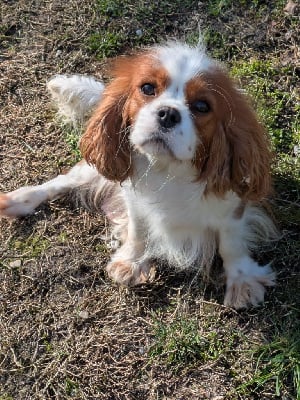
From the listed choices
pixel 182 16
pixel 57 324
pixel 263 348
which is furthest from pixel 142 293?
pixel 182 16

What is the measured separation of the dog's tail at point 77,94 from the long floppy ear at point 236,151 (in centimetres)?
115

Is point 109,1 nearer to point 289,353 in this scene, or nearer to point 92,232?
point 92,232

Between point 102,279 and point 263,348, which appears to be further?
point 102,279

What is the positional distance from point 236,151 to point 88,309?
3.79 ft

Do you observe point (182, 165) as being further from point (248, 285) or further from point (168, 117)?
point (248, 285)

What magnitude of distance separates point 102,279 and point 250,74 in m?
1.58

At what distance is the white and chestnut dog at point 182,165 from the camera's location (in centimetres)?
268

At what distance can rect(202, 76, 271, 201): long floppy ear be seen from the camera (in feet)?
9.07

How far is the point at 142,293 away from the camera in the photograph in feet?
11.2

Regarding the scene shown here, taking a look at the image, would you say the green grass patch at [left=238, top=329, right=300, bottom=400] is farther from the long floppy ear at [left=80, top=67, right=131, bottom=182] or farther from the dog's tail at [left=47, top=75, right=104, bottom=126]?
the dog's tail at [left=47, top=75, right=104, bottom=126]

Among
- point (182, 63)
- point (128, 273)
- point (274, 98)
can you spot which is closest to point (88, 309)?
point (128, 273)

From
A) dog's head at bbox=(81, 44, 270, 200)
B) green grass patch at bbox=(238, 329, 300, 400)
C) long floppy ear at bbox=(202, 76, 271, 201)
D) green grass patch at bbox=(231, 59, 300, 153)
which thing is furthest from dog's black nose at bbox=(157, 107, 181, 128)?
green grass patch at bbox=(231, 59, 300, 153)

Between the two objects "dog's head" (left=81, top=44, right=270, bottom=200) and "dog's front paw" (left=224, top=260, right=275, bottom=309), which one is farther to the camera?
"dog's front paw" (left=224, top=260, right=275, bottom=309)

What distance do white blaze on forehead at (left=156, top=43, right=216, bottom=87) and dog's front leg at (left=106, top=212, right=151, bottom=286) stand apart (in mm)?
889
